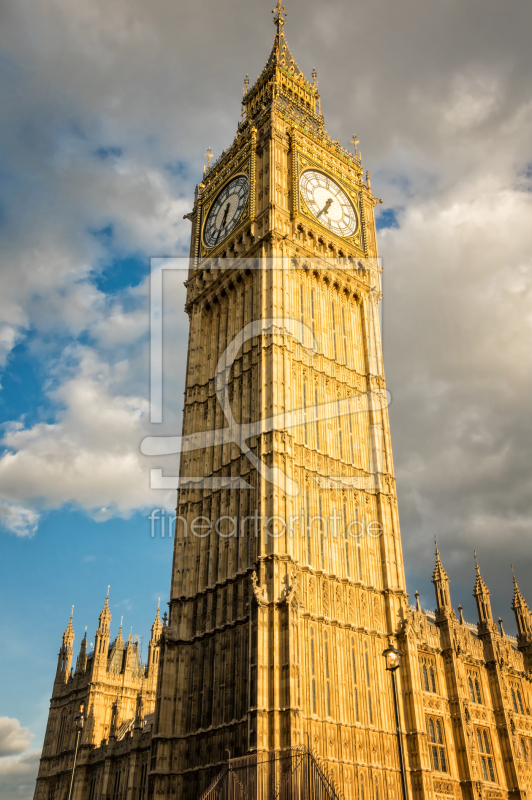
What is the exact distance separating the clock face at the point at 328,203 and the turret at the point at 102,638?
4561 cm

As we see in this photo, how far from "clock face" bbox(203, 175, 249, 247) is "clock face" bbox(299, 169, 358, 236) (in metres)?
4.84

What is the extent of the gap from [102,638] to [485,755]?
1600 inches

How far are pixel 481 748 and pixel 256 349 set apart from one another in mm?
29702

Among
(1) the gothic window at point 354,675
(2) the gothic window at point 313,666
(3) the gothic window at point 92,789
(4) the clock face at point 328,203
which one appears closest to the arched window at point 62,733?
(3) the gothic window at point 92,789

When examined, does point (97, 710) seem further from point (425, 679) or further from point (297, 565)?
point (297, 565)

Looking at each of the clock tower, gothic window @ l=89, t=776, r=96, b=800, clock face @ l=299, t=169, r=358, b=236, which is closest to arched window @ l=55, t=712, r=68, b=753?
gothic window @ l=89, t=776, r=96, b=800

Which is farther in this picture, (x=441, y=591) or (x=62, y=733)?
(x=62, y=733)

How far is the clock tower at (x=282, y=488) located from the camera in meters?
37.8

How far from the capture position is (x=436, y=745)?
43.2 m

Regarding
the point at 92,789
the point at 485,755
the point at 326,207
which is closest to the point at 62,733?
the point at 92,789

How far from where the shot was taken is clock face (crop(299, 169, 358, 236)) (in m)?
56.1

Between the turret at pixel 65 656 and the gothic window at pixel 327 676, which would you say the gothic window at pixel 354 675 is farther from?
the turret at pixel 65 656

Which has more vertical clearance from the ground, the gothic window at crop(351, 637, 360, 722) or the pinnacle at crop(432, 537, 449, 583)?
the pinnacle at crop(432, 537, 449, 583)

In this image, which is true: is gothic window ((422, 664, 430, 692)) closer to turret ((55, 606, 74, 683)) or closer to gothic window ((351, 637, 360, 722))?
gothic window ((351, 637, 360, 722))
